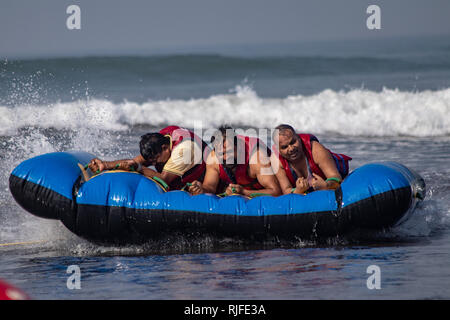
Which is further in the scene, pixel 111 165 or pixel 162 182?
pixel 111 165

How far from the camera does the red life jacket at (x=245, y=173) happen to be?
6.58m

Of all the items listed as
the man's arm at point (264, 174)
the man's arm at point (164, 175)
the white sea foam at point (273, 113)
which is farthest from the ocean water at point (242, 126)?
the man's arm at point (164, 175)

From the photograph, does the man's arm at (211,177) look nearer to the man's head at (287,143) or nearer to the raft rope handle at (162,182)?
the raft rope handle at (162,182)

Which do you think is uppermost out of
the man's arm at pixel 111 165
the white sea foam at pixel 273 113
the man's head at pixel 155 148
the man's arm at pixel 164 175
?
the white sea foam at pixel 273 113

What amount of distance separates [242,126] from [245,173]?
33.7 ft

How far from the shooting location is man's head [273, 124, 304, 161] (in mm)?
6477

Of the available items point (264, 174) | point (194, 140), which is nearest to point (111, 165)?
point (194, 140)

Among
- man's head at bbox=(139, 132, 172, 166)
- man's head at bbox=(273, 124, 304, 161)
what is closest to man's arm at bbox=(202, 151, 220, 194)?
man's head at bbox=(139, 132, 172, 166)

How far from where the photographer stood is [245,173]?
6.66 metres

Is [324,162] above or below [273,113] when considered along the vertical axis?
below

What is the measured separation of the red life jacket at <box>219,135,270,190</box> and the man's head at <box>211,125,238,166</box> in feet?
0.27

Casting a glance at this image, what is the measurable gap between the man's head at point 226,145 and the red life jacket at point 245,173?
0.08 meters

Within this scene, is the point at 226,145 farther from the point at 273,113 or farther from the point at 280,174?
the point at 273,113

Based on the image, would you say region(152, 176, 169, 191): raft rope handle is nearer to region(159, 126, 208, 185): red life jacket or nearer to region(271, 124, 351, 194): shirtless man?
region(159, 126, 208, 185): red life jacket
